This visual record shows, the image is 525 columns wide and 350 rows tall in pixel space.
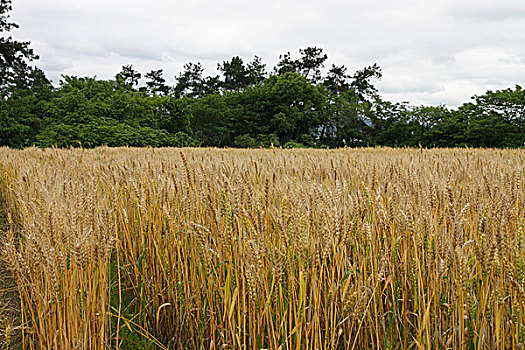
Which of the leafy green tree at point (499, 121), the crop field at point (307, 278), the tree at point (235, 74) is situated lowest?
the crop field at point (307, 278)

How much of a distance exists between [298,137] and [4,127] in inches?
759

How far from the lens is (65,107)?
63.5ft

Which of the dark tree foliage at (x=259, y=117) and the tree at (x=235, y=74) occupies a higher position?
the tree at (x=235, y=74)

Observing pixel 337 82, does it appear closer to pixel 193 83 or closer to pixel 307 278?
pixel 193 83

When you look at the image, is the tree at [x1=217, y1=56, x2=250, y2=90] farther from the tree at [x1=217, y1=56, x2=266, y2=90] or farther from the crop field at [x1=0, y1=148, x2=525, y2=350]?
the crop field at [x1=0, y1=148, x2=525, y2=350]

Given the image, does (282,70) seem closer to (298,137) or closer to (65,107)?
(298,137)

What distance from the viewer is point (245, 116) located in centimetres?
2950

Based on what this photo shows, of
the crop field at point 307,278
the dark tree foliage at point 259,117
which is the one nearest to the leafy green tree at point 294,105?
the dark tree foliage at point 259,117

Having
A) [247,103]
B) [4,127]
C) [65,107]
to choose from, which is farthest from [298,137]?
[4,127]

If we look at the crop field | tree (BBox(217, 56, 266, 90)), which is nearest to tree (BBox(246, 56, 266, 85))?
tree (BBox(217, 56, 266, 90))

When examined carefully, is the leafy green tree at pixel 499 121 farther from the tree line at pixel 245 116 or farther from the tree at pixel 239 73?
the tree at pixel 239 73

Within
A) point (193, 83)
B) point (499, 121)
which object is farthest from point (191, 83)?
point (499, 121)

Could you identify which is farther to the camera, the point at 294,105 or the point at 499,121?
the point at 294,105

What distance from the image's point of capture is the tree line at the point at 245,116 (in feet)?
63.7
